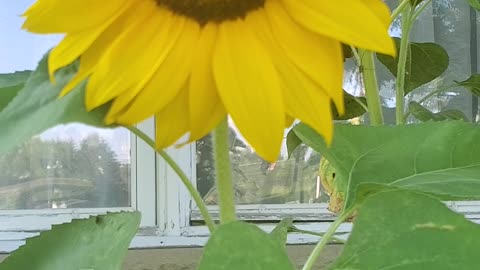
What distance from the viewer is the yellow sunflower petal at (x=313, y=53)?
267mm

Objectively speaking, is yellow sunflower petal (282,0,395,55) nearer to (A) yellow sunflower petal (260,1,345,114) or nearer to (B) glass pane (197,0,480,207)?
(A) yellow sunflower petal (260,1,345,114)

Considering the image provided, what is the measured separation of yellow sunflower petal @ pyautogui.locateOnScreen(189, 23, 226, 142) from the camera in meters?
0.28

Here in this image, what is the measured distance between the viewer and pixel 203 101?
281 mm

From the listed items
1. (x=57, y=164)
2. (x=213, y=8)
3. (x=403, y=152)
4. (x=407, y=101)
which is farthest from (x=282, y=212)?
(x=213, y=8)

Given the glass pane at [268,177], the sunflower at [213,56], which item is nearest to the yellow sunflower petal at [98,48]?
the sunflower at [213,56]

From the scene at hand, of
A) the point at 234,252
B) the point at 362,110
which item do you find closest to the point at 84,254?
the point at 234,252

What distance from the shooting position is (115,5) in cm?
28

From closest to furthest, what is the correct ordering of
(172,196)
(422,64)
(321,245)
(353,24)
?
1. (353,24)
2. (321,245)
3. (422,64)
4. (172,196)

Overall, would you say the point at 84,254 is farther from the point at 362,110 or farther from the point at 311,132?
the point at 362,110

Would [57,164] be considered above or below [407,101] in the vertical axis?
below

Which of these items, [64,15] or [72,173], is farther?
[72,173]

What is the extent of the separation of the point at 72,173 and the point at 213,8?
50.4 inches

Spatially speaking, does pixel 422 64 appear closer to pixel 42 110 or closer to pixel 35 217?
pixel 42 110

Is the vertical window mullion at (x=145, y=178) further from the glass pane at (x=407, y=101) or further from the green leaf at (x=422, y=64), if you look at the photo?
the green leaf at (x=422, y=64)
